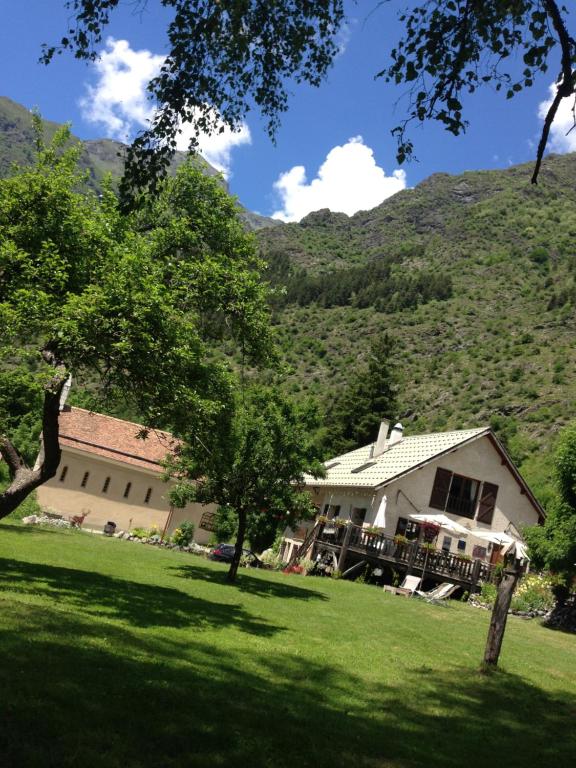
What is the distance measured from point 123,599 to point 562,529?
14.3 m

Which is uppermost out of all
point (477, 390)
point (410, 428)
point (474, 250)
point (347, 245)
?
point (347, 245)

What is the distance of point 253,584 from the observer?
2133 centimetres

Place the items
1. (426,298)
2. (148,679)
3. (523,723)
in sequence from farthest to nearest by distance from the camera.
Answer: (426,298)
(523,723)
(148,679)

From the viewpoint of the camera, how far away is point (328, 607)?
17.8 m

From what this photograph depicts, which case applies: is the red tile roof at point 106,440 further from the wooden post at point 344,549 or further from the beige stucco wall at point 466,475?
the wooden post at point 344,549

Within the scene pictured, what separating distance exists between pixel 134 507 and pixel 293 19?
35374 millimetres

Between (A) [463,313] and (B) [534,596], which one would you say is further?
(A) [463,313]

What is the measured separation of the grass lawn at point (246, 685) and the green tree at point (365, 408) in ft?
138

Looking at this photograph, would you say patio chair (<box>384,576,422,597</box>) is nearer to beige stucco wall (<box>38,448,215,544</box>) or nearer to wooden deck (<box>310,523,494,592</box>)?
wooden deck (<box>310,523,494,592</box>)

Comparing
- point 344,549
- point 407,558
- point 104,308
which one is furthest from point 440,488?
point 104,308

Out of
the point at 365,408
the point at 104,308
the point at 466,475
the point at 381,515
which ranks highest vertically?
the point at 365,408

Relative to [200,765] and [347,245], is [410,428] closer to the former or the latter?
[200,765]

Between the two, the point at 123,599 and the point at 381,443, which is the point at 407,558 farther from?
the point at 123,599

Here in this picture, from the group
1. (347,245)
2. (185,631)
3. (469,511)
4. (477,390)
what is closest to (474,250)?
(347,245)
